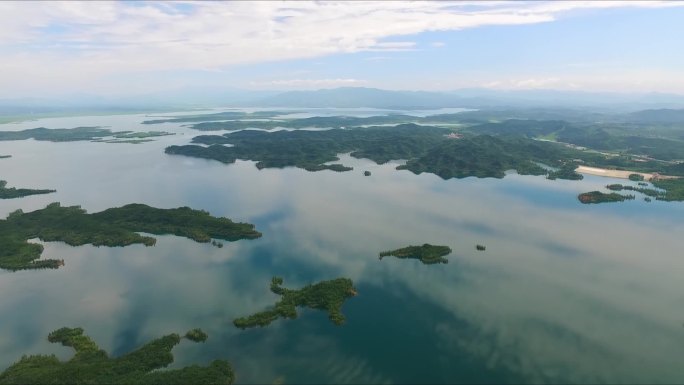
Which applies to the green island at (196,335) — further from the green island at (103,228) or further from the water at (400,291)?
the green island at (103,228)

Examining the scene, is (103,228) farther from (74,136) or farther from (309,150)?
(74,136)

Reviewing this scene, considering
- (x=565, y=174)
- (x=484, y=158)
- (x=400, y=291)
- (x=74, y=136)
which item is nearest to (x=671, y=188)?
(x=565, y=174)

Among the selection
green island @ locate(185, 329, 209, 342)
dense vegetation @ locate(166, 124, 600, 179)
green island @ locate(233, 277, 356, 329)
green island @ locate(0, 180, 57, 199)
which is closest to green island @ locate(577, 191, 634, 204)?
dense vegetation @ locate(166, 124, 600, 179)

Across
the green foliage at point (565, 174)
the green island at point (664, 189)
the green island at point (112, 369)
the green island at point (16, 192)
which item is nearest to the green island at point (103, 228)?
the green island at point (16, 192)

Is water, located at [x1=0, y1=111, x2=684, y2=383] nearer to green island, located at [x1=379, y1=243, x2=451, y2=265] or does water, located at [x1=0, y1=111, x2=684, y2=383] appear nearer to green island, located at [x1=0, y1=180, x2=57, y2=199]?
green island, located at [x1=379, y1=243, x2=451, y2=265]

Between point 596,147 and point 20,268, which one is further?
point 596,147

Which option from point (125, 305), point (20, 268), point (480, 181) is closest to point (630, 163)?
point (480, 181)

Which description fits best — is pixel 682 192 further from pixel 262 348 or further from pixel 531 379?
pixel 262 348
